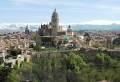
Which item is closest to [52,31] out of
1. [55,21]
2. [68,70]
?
[55,21]

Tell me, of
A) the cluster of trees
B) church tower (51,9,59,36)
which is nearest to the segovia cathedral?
church tower (51,9,59,36)

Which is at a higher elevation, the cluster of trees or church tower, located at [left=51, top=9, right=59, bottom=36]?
church tower, located at [left=51, top=9, right=59, bottom=36]

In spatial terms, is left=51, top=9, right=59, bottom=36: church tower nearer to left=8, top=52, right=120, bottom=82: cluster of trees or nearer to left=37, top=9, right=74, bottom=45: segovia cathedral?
left=37, top=9, right=74, bottom=45: segovia cathedral

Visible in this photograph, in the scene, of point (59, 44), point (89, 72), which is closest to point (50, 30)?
point (59, 44)

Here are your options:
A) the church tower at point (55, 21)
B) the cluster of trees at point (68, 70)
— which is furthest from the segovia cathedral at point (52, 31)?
the cluster of trees at point (68, 70)

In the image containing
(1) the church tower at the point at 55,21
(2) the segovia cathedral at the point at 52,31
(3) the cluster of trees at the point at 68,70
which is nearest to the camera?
(3) the cluster of trees at the point at 68,70

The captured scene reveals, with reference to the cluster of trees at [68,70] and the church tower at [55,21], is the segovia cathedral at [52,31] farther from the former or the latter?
the cluster of trees at [68,70]

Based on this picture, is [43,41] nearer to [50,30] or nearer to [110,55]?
[50,30]

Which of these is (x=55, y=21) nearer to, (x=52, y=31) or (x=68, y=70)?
(x=52, y=31)
